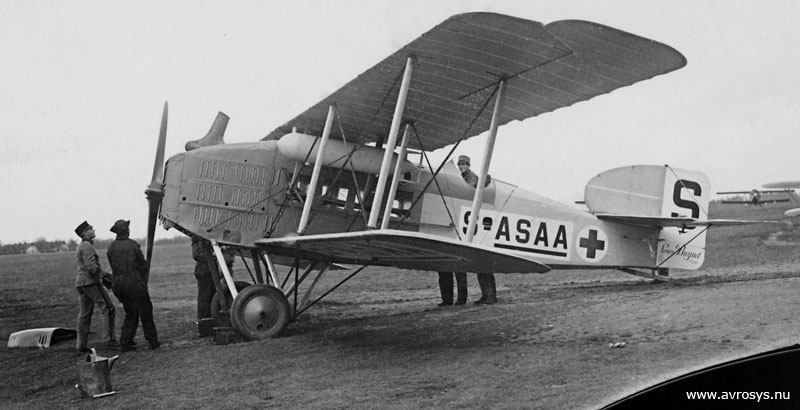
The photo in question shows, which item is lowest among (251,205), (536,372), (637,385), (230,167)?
(536,372)

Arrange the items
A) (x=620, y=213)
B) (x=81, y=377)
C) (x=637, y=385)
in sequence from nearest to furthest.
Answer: (x=637, y=385) < (x=81, y=377) < (x=620, y=213)

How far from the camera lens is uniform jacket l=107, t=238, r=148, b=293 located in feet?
21.7

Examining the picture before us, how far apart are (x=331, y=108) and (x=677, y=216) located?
17.0ft

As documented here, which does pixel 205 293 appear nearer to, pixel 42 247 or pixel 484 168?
pixel 42 247

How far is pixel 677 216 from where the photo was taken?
28.7 ft

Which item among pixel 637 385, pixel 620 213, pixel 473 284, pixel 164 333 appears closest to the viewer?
pixel 637 385

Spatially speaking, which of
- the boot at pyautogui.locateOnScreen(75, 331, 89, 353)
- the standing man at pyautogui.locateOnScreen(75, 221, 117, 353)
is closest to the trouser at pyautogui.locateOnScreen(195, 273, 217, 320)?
the standing man at pyautogui.locateOnScreen(75, 221, 117, 353)

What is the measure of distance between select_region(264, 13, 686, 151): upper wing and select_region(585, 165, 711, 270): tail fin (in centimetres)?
232

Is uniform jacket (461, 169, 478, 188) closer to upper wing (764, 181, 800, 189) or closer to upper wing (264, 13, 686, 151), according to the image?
upper wing (264, 13, 686, 151)

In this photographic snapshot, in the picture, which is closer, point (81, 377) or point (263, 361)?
point (81, 377)

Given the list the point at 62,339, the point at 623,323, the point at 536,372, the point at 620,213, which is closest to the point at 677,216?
the point at 620,213

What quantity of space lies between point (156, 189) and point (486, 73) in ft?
13.6

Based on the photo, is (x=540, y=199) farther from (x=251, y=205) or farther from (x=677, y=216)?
(x=251, y=205)

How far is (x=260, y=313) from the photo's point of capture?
6.57 m
